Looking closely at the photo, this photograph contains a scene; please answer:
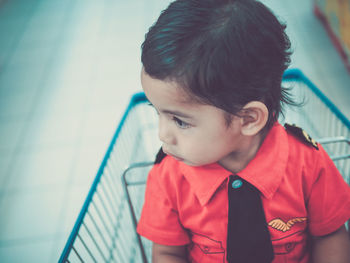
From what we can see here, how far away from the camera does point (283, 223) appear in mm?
791

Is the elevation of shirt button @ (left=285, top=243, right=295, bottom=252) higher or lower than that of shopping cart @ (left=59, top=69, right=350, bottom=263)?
lower

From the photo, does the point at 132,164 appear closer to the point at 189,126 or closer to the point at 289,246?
the point at 189,126

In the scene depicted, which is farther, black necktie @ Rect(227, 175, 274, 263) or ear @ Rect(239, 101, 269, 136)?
black necktie @ Rect(227, 175, 274, 263)

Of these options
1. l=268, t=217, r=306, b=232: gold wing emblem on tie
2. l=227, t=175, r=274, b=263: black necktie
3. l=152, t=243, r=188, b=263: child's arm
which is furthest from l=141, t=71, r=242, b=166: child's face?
l=152, t=243, r=188, b=263: child's arm

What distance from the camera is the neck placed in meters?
0.78

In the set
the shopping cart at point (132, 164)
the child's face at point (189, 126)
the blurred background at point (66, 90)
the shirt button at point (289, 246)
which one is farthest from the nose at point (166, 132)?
the blurred background at point (66, 90)

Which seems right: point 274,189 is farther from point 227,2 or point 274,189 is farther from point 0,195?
point 0,195

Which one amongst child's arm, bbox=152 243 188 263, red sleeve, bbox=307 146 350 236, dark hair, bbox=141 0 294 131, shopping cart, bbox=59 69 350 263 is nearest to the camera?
dark hair, bbox=141 0 294 131

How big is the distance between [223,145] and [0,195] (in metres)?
1.71

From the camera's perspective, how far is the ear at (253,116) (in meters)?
0.61

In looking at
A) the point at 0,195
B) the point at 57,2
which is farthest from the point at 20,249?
the point at 57,2

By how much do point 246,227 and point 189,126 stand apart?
0.31 m

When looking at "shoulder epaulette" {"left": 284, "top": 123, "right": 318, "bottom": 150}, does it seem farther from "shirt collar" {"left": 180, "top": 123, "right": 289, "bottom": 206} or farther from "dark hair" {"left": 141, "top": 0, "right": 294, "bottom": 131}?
"dark hair" {"left": 141, "top": 0, "right": 294, "bottom": 131}

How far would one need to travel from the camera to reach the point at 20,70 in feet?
9.41
